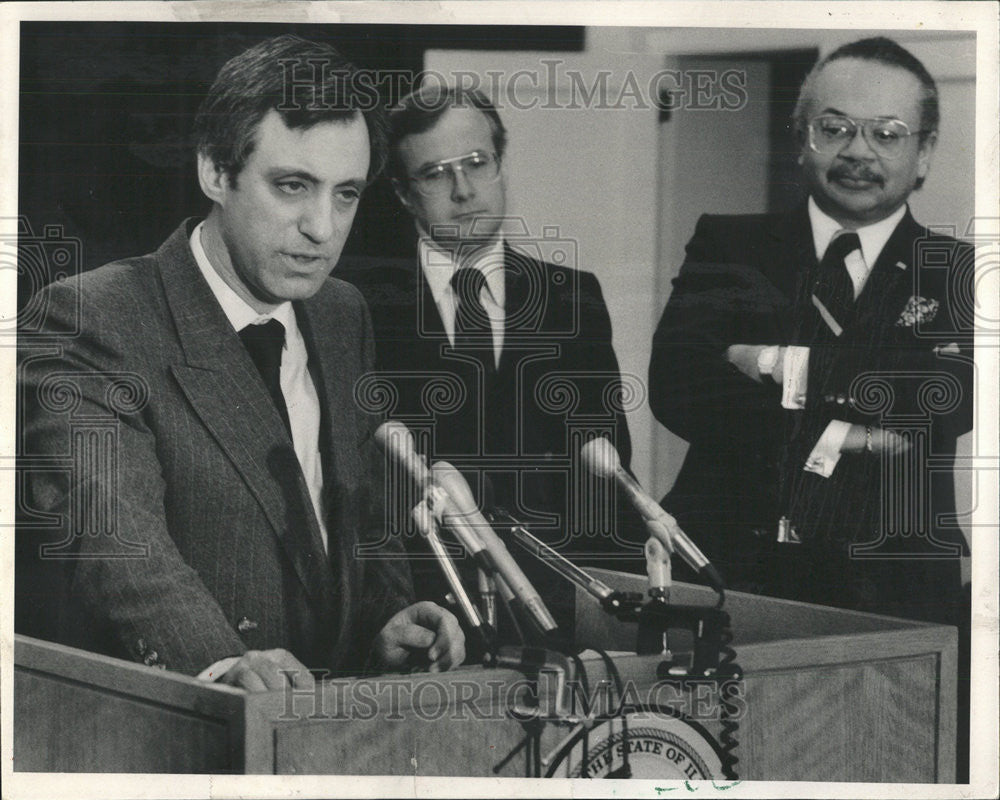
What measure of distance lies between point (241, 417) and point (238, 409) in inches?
0.9

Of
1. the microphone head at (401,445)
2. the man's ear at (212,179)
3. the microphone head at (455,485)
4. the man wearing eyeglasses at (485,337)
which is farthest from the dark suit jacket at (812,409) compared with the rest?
the man's ear at (212,179)

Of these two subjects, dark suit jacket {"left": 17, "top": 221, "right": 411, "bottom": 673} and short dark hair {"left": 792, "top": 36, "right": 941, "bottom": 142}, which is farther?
short dark hair {"left": 792, "top": 36, "right": 941, "bottom": 142}

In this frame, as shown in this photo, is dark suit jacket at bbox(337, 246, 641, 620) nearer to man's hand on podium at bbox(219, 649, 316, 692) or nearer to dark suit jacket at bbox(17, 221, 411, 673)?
dark suit jacket at bbox(17, 221, 411, 673)

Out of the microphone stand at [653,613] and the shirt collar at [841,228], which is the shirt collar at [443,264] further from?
the shirt collar at [841,228]

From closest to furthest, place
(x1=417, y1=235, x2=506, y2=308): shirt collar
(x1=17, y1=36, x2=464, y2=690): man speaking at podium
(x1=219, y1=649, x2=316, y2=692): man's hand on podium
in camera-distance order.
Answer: (x1=219, y1=649, x2=316, y2=692): man's hand on podium → (x1=17, y1=36, x2=464, y2=690): man speaking at podium → (x1=417, y1=235, x2=506, y2=308): shirt collar

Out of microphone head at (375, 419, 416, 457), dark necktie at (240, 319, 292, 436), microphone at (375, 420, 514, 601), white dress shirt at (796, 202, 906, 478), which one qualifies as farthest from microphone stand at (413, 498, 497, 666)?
white dress shirt at (796, 202, 906, 478)

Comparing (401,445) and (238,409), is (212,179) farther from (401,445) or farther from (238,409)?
(401,445)

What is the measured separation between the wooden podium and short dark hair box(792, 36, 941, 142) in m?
1.31

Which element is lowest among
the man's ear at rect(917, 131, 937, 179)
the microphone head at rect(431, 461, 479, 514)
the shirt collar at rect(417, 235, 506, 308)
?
the microphone head at rect(431, 461, 479, 514)

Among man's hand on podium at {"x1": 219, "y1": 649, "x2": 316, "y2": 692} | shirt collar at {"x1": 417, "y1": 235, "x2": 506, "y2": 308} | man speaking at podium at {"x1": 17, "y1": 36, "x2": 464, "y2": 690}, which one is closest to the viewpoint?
man's hand on podium at {"x1": 219, "y1": 649, "x2": 316, "y2": 692}

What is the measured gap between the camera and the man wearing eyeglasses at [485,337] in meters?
3.48

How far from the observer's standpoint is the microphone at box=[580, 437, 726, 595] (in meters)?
3.50

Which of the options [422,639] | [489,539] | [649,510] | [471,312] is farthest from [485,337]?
[422,639]

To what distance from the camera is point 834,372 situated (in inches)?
138
